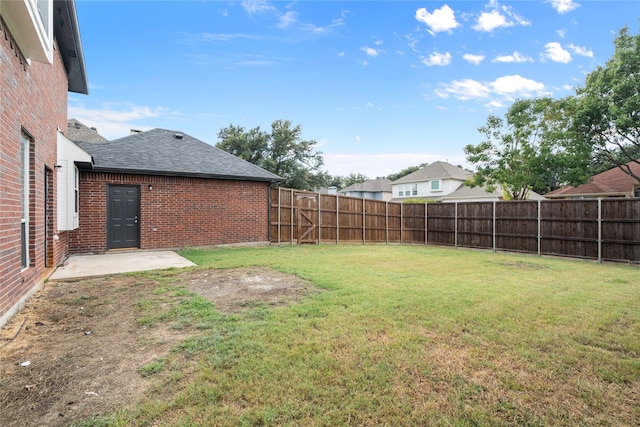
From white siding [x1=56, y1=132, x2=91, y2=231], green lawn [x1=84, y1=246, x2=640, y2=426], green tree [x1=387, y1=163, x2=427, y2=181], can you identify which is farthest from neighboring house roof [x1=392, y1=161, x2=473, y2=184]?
white siding [x1=56, y1=132, x2=91, y2=231]

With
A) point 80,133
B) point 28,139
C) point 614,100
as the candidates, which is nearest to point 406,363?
point 28,139

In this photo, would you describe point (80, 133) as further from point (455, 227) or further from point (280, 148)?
point (455, 227)

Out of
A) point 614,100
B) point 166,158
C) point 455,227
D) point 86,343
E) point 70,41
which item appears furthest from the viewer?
point 455,227

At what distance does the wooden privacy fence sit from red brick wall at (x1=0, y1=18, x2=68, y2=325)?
774 centimetres

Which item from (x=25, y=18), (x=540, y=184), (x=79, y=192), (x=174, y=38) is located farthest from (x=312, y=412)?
(x=540, y=184)

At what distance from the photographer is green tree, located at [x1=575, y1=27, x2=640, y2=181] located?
1247cm

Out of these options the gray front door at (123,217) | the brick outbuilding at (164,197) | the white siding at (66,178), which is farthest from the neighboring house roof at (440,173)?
the white siding at (66,178)

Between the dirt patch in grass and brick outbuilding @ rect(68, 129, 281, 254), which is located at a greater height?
brick outbuilding @ rect(68, 129, 281, 254)

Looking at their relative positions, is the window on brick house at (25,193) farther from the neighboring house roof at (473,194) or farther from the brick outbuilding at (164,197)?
the neighboring house roof at (473,194)

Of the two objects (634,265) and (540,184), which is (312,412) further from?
(540,184)

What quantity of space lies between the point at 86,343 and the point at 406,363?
314 cm

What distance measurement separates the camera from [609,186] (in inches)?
690

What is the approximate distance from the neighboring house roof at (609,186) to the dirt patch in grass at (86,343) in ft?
62.3

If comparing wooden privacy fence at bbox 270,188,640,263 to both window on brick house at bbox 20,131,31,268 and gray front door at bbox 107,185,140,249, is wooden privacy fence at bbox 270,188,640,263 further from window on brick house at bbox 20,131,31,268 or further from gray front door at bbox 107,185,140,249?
window on brick house at bbox 20,131,31,268
